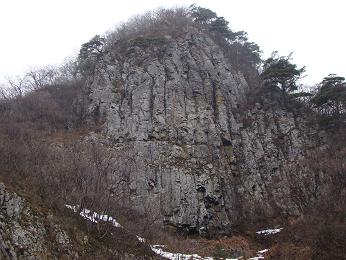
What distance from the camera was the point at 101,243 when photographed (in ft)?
66.3

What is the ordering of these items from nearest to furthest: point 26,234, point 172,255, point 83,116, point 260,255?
1. point 26,234
2. point 172,255
3. point 260,255
4. point 83,116

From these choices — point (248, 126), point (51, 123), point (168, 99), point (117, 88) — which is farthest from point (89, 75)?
point (248, 126)

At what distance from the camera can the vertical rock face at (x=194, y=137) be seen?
30516 mm

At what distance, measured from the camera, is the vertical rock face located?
30516 millimetres

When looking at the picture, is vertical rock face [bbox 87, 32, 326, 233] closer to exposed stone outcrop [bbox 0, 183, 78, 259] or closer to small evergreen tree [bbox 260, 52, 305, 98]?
small evergreen tree [bbox 260, 52, 305, 98]

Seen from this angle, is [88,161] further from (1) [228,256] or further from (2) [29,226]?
(1) [228,256]

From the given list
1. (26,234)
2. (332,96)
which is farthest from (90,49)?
(26,234)

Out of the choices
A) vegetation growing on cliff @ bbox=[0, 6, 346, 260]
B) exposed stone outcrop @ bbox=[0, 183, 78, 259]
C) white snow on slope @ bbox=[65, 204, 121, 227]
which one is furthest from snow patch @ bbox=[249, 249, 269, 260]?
exposed stone outcrop @ bbox=[0, 183, 78, 259]

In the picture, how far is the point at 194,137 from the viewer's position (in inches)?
1367

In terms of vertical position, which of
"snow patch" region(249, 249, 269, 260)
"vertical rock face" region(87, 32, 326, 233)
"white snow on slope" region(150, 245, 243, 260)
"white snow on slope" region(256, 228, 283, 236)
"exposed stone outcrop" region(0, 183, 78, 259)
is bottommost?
"snow patch" region(249, 249, 269, 260)

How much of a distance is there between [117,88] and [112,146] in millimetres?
7873

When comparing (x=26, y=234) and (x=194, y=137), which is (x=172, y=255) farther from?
(x=194, y=137)

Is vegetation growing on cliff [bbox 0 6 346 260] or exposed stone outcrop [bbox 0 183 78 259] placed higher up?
vegetation growing on cliff [bbox 0 6 346 260]

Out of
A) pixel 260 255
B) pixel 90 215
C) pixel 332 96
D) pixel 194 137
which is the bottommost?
pixel 260 255
